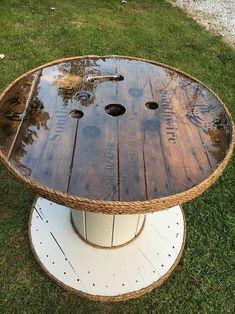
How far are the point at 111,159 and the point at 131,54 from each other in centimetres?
382

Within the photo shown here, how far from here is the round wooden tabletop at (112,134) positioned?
1902 mm

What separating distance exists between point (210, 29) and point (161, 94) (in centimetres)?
448

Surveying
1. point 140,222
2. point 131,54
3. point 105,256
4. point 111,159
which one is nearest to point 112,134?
point 111,159

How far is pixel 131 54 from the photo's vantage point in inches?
216

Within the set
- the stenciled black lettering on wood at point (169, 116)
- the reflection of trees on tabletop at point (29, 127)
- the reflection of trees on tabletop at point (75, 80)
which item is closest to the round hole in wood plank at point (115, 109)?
the reflection of trees on tabletop at point (75, 80)

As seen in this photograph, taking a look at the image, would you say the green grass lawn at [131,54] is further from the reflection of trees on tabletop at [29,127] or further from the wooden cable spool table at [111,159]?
the reflection of trees on tabletop at [29,127]

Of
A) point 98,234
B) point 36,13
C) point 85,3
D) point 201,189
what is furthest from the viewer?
point 85,3

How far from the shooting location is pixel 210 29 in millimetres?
6430

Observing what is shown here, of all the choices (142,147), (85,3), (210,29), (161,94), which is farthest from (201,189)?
(85,3)

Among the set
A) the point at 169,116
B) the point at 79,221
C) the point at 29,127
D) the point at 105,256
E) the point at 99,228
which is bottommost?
the point at 105,256

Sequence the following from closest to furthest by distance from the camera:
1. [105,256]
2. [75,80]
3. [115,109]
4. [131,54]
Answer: [115,109]
[75,80]
[105,256]
[131,54]

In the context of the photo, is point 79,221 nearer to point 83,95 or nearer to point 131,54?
point 83,95

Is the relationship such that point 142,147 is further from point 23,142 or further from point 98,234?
point 98,234

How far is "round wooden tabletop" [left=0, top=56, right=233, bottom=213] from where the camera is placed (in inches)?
74.9
